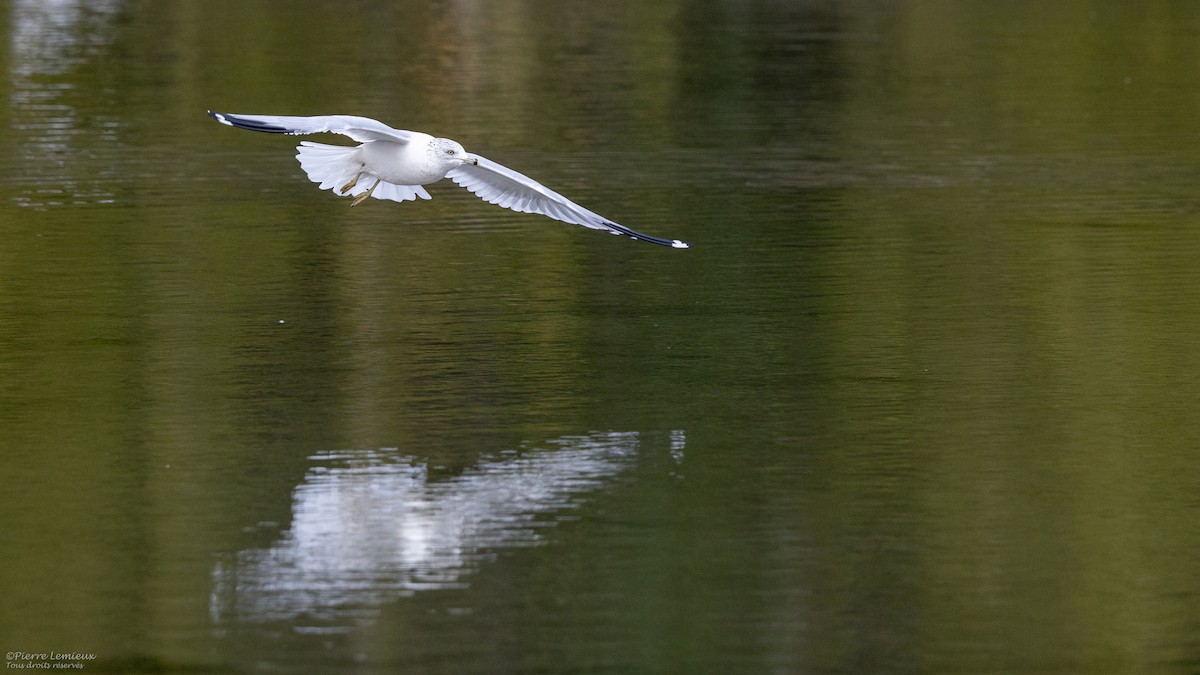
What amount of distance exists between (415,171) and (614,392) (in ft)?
5.03

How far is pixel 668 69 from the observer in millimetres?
22812

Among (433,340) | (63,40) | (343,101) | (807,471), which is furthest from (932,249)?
(63,40)

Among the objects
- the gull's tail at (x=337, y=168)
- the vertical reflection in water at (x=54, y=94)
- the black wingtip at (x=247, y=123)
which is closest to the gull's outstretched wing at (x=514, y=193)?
the gull's tail at (x=337, y=168)

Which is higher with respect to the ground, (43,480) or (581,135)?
(581,135)

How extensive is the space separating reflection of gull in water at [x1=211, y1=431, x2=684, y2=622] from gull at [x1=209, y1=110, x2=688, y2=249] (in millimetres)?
1643

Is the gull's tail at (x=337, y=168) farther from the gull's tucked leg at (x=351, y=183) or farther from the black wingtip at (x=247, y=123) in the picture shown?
the black wingtip at (x=247, y=123)

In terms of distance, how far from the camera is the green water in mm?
6520

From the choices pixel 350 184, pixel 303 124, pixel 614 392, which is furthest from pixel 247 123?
pixel 614 392

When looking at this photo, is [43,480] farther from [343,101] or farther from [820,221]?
[343,101]

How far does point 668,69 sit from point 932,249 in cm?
1021

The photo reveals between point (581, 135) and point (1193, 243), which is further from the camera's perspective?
point (581, 135)

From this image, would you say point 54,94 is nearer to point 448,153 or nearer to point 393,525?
point 448,153

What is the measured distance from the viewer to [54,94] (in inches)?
791

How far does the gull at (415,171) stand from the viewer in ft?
31.6
